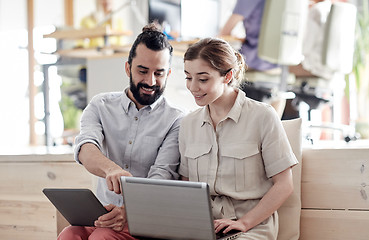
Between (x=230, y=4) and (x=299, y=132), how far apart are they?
5.25 metres

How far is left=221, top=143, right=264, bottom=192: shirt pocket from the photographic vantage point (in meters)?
1.60

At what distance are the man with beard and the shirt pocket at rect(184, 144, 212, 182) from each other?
8 cm

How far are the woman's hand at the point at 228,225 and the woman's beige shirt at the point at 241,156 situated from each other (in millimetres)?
76

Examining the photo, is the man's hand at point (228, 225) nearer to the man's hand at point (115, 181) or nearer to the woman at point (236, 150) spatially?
the woman at point (236, 150)

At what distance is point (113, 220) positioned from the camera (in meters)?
1.61

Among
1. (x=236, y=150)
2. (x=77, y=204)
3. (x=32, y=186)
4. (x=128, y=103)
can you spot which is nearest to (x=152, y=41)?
(x=128, y=103)

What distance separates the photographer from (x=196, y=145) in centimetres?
170

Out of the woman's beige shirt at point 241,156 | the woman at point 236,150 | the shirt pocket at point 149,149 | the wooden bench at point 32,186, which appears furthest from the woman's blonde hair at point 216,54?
the wooden bench at point 32,186

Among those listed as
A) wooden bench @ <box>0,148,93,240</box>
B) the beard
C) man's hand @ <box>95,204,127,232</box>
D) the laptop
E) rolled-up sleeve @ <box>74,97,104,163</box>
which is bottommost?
wooden bench @ <box>0,148,93,240</box>

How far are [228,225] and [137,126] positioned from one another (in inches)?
20.0

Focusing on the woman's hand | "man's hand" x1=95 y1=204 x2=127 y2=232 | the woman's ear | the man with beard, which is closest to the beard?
the man with beard

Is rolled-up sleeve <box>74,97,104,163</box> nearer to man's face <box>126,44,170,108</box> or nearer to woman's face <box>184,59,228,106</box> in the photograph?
man's face <box>126,44,170,108</box>

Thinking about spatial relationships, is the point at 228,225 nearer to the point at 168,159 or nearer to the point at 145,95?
the point at 168,159

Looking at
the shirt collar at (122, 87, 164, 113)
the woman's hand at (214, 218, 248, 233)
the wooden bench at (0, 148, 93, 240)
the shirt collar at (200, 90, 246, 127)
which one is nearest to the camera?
the woman's hand at (214, 218, 248, 233)
